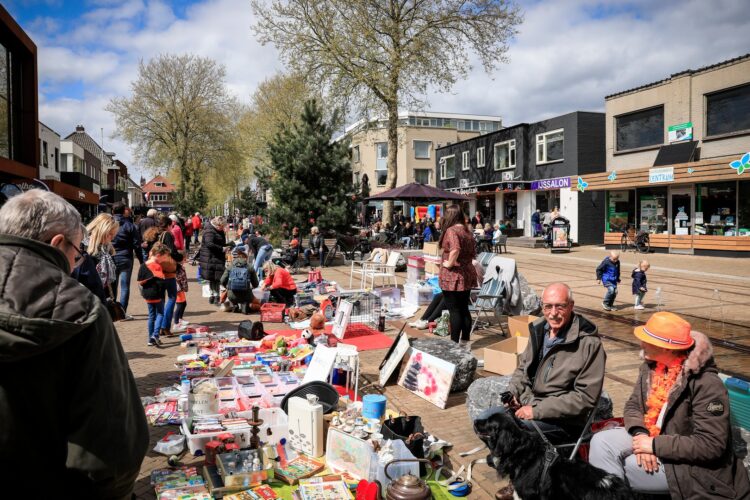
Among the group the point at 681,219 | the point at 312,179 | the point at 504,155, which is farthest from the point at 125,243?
the point at 504,155

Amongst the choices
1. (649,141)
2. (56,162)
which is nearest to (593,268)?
(649,141)

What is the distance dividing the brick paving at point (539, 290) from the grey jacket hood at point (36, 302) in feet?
8.72

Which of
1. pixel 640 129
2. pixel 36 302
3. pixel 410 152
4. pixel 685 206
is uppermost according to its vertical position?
pixel 410 152

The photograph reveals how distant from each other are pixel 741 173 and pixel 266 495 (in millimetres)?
20963

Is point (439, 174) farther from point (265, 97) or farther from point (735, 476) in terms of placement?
point (735, 476)

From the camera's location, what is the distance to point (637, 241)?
2220 centimetres

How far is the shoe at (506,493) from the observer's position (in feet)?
11.4

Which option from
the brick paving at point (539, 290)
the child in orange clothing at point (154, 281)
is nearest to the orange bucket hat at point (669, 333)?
the brick paving at point (539, 290)

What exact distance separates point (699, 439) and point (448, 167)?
A: 39279 millimetres

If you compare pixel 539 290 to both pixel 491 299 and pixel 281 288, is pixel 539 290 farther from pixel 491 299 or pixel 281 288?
pixel 281 288

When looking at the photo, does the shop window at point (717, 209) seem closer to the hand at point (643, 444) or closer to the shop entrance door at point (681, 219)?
the shop entrance door at point (681, 219)

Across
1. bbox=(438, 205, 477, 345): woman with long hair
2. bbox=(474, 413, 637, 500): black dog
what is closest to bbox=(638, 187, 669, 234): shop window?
bbox=(438, 205, 477, 345): woman with long hair

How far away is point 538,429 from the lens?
3.38 metres

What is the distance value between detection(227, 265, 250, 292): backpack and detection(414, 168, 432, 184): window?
130 feet
